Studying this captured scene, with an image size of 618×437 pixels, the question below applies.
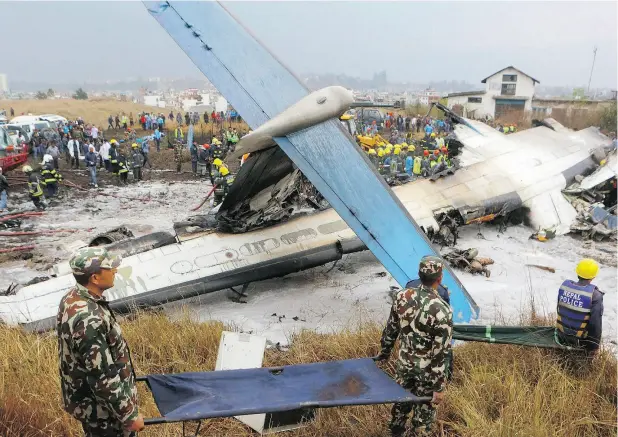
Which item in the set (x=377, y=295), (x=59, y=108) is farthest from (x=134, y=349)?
(x=59, y=108)

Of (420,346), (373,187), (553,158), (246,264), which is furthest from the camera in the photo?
(553,158)

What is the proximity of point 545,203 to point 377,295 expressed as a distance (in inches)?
256

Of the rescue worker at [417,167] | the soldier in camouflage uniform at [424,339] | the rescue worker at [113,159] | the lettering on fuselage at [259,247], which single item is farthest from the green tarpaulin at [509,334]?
the rescue worker at [113,159]

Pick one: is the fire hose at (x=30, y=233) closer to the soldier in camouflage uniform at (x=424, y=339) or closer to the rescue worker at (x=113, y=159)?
the rescue worker at (x=113, y=159)

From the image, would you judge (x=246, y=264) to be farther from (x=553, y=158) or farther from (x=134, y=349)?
(x=553, y=158)

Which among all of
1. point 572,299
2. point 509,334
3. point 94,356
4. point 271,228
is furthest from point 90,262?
point 271,228

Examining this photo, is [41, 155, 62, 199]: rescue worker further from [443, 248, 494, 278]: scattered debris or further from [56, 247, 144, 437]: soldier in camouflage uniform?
[56, 247, 144, 437]: soldier in camouflage uniform

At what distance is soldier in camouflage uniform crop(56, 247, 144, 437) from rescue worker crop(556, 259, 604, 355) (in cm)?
430

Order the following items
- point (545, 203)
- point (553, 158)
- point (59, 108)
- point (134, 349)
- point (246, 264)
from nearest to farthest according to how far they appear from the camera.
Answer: point (134, 349) → point (246, 264) → point (545, 203) → point (553, 158) → point (59, 108)

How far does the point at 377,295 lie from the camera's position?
7.87m

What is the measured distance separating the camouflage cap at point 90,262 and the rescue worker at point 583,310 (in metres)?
4.45

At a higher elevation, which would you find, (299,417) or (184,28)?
(184,28)

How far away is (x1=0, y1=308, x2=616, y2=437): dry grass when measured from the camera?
3.95 meters

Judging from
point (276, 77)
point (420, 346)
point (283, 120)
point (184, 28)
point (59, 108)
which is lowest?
point (59, 108)
